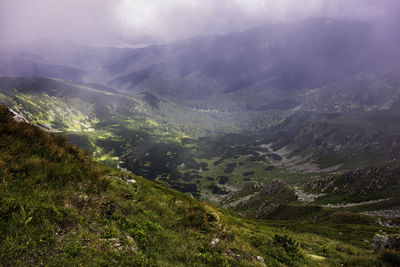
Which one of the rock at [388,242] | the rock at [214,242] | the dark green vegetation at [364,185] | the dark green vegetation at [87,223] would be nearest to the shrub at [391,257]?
the dark green vegetation at [87,223]

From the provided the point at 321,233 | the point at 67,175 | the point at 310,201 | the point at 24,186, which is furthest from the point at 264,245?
the point at 310,201

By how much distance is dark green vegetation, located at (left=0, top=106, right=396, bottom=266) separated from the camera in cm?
672

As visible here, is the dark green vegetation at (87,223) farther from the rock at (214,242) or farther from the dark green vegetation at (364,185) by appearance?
the dark green vegetation at (364,185)

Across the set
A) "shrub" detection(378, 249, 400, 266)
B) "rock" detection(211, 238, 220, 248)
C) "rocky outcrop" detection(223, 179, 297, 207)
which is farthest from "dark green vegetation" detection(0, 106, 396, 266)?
"rocky outcrop" detection(223, 179, 297, 207)

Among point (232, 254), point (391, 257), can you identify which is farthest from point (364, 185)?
point (232, 254)

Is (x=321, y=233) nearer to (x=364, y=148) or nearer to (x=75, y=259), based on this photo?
(x=75, y=259)

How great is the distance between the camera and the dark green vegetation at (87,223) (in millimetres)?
6719

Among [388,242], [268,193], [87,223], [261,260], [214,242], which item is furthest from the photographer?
[268,193]

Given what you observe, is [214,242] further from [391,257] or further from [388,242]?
[388,242]

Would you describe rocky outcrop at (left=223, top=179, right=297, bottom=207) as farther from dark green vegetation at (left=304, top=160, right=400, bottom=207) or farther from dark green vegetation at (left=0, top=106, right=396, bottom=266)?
dark green vegetation at (left=0, top=106, right=396, bottom=266)

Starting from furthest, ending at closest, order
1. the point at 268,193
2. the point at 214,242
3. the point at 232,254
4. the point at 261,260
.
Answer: the point at 268,193 < the point at 261,260 < the point at 214,242 < the point at 232,254

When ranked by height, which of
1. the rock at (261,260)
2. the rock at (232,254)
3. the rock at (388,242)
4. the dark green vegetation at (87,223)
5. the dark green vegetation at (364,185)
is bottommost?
the dark green vegetation at (364,185)

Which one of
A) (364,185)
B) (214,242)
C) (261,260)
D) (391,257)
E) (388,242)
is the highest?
(214,242)

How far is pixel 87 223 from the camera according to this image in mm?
8297
